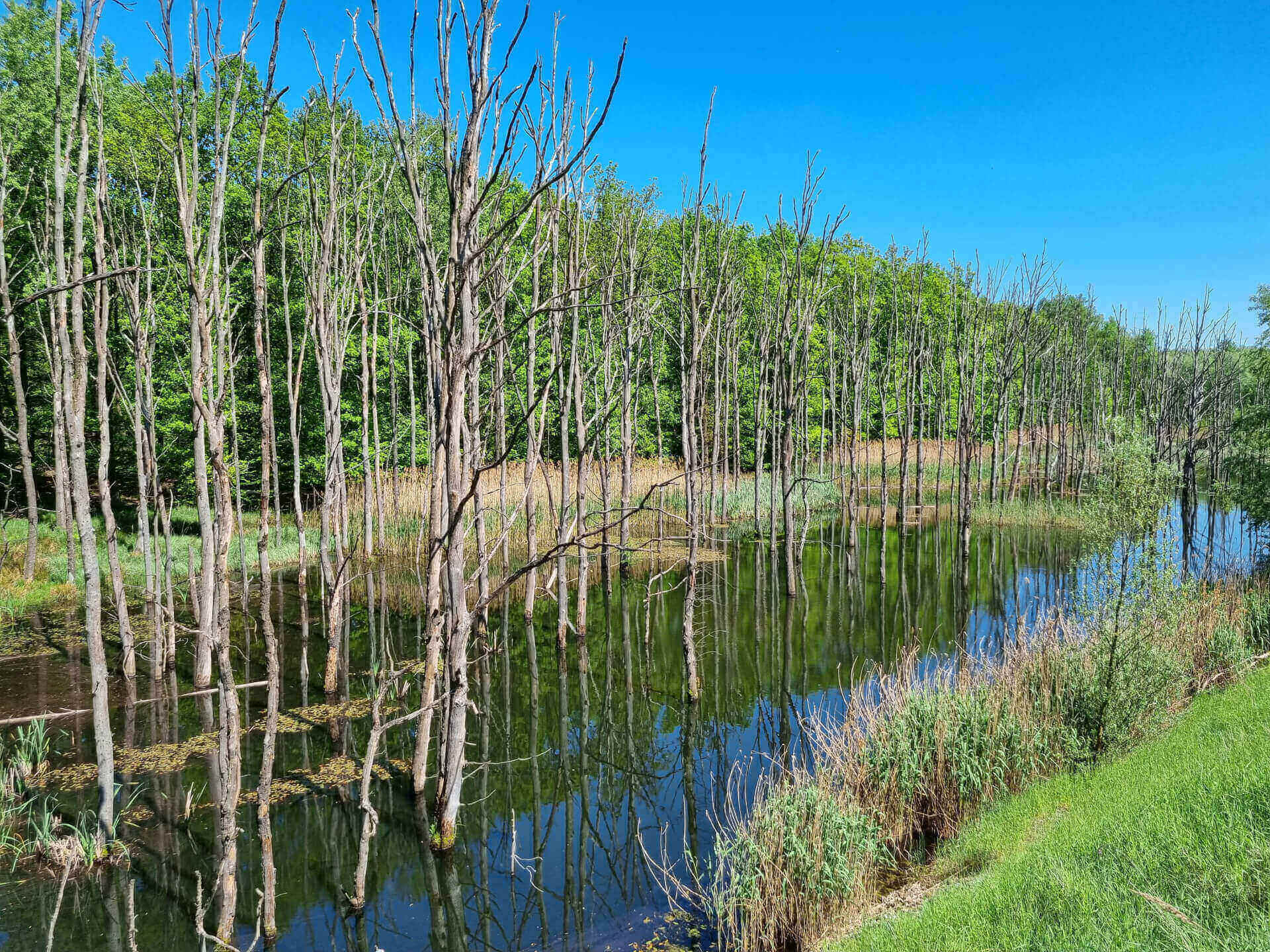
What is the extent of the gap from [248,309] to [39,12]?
28.8 feet

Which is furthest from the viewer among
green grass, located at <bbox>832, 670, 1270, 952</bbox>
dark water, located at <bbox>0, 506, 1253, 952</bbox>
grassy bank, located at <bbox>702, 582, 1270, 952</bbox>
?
dark water, located at <bbox>0, 506, 1253, 952</bbox>

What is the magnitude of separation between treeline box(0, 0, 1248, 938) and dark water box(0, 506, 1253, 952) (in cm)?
70

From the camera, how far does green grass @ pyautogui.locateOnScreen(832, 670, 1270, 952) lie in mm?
3928

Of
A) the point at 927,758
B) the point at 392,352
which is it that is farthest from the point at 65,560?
the point at 927,758

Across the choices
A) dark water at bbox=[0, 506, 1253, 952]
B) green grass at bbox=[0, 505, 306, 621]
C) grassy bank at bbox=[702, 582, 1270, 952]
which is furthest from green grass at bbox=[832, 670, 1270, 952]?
green grass at bbox=[0, 505, 306, 621]

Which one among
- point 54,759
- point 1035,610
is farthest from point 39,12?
point 1035,610

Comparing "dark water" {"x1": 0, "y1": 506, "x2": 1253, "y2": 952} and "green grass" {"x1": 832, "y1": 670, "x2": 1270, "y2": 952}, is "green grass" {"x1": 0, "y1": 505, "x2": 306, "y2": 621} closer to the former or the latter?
"dark water" {"x1": 0, "y1": 506, "x2": 1253, "y2": 952}

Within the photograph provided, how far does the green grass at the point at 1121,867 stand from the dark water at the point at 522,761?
2189 mm

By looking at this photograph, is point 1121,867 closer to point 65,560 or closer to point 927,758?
point 927,758

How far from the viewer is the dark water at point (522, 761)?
5473mm

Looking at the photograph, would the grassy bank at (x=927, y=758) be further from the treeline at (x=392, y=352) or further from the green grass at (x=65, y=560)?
the green grass at (x=65, y=560)

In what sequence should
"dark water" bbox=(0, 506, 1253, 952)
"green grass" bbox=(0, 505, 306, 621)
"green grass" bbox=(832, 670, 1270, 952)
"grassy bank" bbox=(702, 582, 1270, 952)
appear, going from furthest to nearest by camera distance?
1. "green grass" bbox=(0, 505, 306, 621)
2. "dark water" bbox=(0, 506, 1253, 952)
3. "grassy bank" bbox=(702, 582, 1270, 952)
4. "green grass" bbox=(832, 670, 1270, 952)

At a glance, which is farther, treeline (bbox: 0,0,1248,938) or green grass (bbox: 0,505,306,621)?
green grass (bbox: 0,505,306,621)

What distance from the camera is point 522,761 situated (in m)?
8.14
